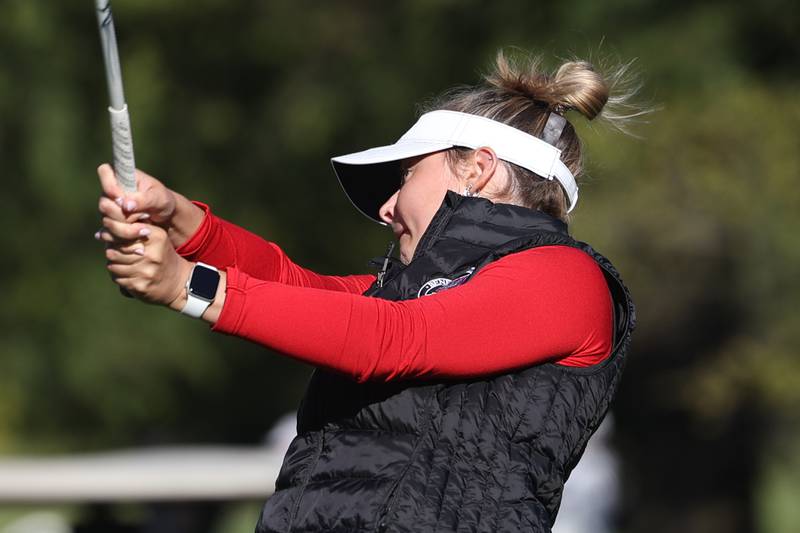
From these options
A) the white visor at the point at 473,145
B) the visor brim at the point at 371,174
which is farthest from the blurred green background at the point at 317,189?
the white visor at the point at 473,145

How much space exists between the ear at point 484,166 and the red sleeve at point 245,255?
19.0 inches

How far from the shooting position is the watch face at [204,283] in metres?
2.12

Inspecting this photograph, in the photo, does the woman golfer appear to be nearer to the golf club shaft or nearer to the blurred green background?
the golf club shaft

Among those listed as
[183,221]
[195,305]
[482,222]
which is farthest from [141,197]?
[482,222]

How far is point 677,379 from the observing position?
31.7ft

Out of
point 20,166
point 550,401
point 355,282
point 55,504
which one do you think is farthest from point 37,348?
point 550,401

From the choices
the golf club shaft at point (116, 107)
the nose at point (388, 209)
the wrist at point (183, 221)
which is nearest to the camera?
the golf club shaft at point (116, 107)

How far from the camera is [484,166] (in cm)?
259

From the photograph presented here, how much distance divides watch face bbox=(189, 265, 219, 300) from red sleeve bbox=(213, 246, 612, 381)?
0.09ft

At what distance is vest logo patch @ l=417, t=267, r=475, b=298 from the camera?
240cm

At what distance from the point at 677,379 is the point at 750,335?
0.71 meters

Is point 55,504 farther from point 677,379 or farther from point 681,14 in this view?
point 681,14

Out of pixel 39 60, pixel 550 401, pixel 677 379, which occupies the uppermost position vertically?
pixel 39 60

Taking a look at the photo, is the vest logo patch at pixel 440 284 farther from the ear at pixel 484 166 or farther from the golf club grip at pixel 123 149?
the golf club grip at pixel 123 149
